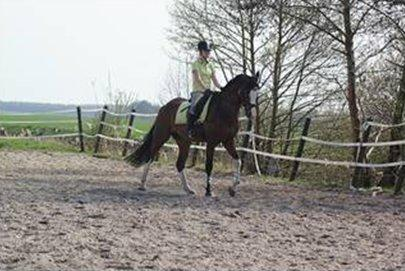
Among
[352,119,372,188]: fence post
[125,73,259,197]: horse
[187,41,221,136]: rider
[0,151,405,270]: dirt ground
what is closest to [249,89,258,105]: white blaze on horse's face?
[125,73,259,197]: horse

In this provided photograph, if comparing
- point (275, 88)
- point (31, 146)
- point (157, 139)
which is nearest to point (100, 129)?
point (31, 146)

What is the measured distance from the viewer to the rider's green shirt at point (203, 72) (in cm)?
1077

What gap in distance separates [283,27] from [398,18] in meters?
6.34

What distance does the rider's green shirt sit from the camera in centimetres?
1077

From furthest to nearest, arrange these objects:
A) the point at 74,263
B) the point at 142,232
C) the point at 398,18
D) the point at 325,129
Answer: the point at 325,129
the point at 398,18
the point at 142,232
the point at 74,263

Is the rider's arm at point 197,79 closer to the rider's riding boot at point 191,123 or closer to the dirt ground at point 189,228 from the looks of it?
the rider's riding boot at point 191,123

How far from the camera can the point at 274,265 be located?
602cm

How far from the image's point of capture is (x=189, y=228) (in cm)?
766

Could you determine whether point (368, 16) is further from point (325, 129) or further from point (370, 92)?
point (325, 129)


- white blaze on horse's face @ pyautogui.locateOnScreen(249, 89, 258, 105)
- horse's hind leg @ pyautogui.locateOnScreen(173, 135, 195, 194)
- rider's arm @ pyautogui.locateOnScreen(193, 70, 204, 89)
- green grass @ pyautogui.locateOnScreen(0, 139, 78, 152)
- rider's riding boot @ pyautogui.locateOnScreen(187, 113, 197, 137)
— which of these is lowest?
green grass @ pyautogui.locateOnScreen(0, 139, 78, 152)

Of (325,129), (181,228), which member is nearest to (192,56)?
(325,129)

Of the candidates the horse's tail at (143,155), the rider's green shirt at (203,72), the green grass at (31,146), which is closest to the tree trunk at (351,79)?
the horse's tail at (143,155)

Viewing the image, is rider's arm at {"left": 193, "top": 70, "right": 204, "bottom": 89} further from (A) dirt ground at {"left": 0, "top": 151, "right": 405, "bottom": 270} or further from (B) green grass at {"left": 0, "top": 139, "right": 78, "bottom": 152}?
(B) green grass at {"left": 0, "top": 139, "right": 78, "bottom": 152}

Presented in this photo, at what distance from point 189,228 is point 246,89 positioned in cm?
333
